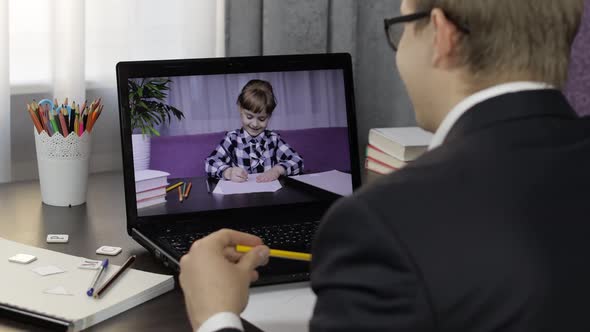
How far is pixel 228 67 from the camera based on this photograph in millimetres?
1449

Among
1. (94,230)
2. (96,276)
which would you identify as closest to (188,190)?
(94,230)

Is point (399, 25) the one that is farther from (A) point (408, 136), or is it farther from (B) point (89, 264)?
(A) point (408, 136)

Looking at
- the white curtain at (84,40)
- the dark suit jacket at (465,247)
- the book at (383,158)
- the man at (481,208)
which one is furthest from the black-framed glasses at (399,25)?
the white curtain at (84,40)

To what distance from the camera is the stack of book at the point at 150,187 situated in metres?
1.38

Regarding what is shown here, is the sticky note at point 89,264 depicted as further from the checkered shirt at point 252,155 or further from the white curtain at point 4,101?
the white curtain at point 4,101

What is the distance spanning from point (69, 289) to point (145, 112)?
373 mm

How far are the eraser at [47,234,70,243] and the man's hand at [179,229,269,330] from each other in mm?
405

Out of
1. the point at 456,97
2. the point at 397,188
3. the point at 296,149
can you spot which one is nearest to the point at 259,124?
the point at 296,149

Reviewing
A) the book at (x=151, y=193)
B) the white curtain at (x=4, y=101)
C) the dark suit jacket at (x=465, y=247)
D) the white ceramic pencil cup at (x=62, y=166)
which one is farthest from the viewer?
the white curtain at (x=4, y=101)

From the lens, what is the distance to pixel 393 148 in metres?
1.70

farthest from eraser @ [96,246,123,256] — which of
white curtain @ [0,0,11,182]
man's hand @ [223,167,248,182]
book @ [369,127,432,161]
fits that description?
book @ [369,127,432,161]

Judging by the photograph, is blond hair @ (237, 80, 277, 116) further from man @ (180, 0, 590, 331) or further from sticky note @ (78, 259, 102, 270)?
man @ (180, 0, 590, 331)

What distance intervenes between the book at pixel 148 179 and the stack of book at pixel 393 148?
0.47 m

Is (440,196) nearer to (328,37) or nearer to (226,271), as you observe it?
(226,271)
